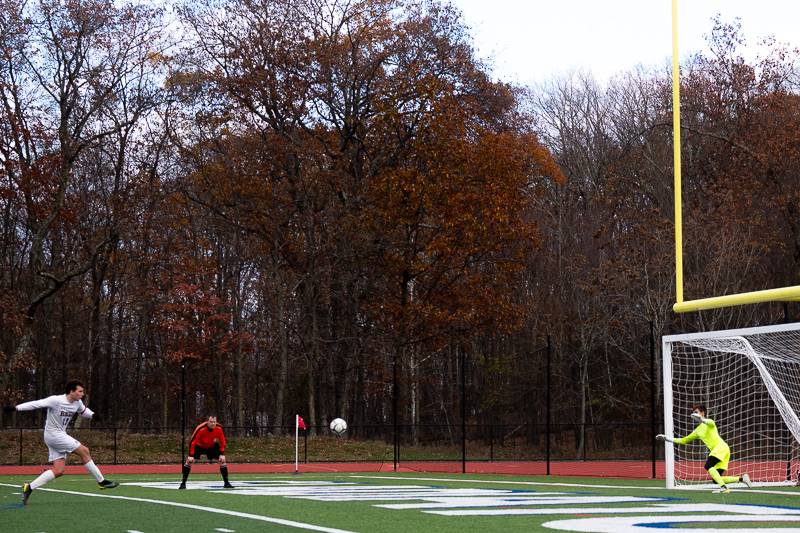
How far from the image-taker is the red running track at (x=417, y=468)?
3022 cm

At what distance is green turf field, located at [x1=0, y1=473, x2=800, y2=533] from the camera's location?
1212 centimetres

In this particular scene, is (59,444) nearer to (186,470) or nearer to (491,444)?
(186,470)

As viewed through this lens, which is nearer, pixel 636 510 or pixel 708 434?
pixel 636 510

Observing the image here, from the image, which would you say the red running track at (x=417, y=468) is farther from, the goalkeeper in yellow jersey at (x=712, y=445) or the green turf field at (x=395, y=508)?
the green turf field at (x=395, y=508)

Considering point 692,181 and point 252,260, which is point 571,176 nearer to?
point 692,181

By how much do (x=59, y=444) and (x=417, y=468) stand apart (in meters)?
16.0

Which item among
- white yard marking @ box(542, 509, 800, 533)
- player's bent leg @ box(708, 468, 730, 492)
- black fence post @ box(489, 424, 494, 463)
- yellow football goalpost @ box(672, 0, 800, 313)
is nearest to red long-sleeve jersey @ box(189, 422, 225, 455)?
yellow football goalpost @ box(672, 0, 800, 313)

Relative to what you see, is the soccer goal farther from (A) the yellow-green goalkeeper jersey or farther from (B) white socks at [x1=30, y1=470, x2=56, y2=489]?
(B) white socks at [x1=30, y1=470, x2=56, y2=489]

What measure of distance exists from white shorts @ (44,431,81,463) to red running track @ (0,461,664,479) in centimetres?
1321

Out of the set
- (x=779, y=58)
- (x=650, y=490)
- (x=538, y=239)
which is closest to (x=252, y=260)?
(x=538, y=239)

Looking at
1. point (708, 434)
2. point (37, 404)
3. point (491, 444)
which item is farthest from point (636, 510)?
point (491, 444)

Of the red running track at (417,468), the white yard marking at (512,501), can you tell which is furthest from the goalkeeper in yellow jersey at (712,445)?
the red running track at (417,468)

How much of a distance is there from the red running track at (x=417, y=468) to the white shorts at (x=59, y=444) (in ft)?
43.3

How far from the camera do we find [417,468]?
31328 mm
